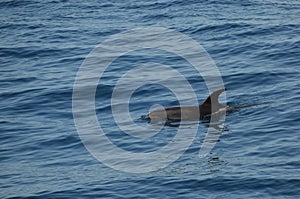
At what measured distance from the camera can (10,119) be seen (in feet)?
51.0

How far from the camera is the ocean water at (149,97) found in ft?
37.0

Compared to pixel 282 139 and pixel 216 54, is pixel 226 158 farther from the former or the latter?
pixel 216 54

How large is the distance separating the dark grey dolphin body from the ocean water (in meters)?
0.34

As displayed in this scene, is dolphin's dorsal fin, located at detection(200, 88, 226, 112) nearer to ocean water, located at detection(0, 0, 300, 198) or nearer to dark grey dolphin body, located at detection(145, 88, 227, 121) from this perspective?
dark grey dolphin body, located at detection(145, 88, 227, 121)

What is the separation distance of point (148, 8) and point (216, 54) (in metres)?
5.97

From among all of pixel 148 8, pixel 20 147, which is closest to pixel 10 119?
pixel 20 147

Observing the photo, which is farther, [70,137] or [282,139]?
[70,137]

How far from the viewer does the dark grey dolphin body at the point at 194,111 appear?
47.1 ft

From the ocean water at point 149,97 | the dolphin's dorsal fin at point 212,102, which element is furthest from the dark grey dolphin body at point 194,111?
the ocean water at point 149,97

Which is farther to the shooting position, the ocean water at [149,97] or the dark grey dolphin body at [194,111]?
the dark grey dolphin body at [194,111]

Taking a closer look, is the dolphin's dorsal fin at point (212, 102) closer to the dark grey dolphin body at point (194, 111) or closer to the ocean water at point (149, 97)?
the dark grey dolphin body at point (194, 111)

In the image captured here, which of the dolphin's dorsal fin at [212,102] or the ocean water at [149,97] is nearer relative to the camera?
the ocean water at [149,97]

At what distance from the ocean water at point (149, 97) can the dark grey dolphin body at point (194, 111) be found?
339 mm

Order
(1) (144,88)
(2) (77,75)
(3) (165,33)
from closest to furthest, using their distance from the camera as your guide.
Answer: (1) (144,88)
(2) (77,75)
(3) (165,33)
